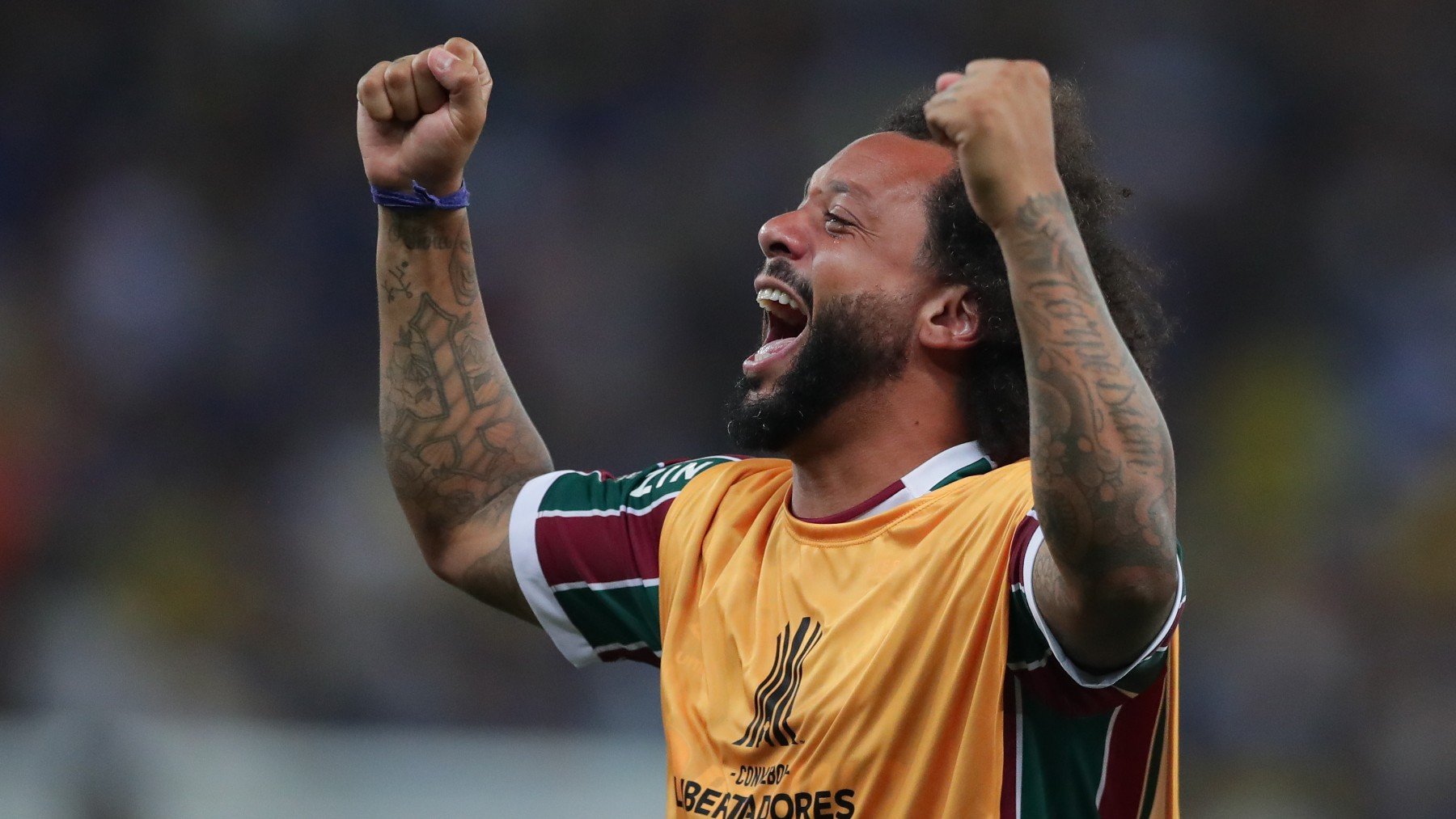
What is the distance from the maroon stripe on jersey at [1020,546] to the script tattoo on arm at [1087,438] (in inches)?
7.1

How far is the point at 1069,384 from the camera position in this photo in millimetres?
1629

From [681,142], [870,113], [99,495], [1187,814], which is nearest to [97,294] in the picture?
[99,495]

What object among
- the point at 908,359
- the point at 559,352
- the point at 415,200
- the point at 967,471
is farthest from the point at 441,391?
the point at 559,352

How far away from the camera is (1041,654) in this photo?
1861 millimetres

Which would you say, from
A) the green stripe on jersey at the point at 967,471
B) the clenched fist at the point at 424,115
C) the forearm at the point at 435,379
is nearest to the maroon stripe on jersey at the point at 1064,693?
the green stripe on jersey at the point at 967,471

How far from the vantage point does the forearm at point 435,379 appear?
8.41 feet

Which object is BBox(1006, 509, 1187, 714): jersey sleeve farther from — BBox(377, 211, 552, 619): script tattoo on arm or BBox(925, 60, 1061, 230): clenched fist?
BBox(377, 211, 552, 619): script tattoo on arm

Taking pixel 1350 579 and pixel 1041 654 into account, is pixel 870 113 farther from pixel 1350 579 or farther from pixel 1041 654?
pixel 1041 654

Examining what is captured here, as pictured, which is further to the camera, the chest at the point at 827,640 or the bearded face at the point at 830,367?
the bearded face at the point at 830,367

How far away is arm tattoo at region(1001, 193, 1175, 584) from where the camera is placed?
1627 millimetres

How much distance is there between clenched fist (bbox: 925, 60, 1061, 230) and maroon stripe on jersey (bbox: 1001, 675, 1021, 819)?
2.03ft

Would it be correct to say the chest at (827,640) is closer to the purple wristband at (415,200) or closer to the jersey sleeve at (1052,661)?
the jersey sleeve at (1052,661)

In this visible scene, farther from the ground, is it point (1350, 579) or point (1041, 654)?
point (1041, 654)

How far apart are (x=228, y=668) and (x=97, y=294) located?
65.6 inches
